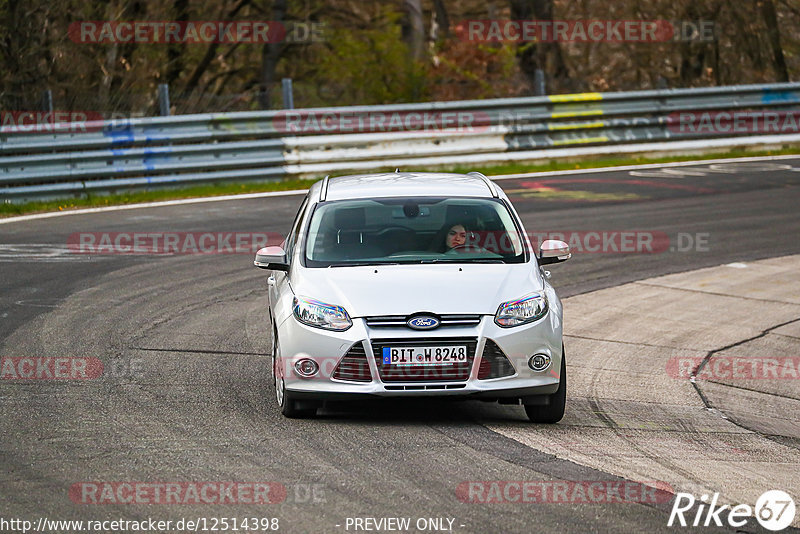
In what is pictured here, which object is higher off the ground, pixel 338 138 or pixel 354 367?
pixel 338 138

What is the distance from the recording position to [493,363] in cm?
736

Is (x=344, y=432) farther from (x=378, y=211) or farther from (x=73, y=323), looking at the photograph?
→ (x=73, y=323)

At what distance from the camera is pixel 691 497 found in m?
5.96

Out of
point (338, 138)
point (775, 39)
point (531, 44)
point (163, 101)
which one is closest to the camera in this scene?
point (163, 101)

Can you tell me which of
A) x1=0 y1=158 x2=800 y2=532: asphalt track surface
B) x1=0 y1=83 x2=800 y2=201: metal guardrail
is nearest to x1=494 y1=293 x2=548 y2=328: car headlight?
x1=0 y1=158 x2=800 y2=532: asphalt track surface

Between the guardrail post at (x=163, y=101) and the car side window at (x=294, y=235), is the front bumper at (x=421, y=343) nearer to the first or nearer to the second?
the car side window at (x=294, y=235)

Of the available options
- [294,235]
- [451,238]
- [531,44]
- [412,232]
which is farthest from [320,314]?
[531,44]

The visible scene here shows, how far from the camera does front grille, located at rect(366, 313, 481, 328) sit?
7.29 m

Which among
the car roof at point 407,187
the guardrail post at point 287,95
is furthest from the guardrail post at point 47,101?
the car roof at point 407,187

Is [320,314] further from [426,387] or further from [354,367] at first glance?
[426,387]

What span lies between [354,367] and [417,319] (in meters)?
0.50

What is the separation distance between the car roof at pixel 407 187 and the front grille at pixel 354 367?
5.91 ft

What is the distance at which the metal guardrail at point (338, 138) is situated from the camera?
18.6 meters

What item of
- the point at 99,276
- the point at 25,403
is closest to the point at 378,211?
the point at 25,403
